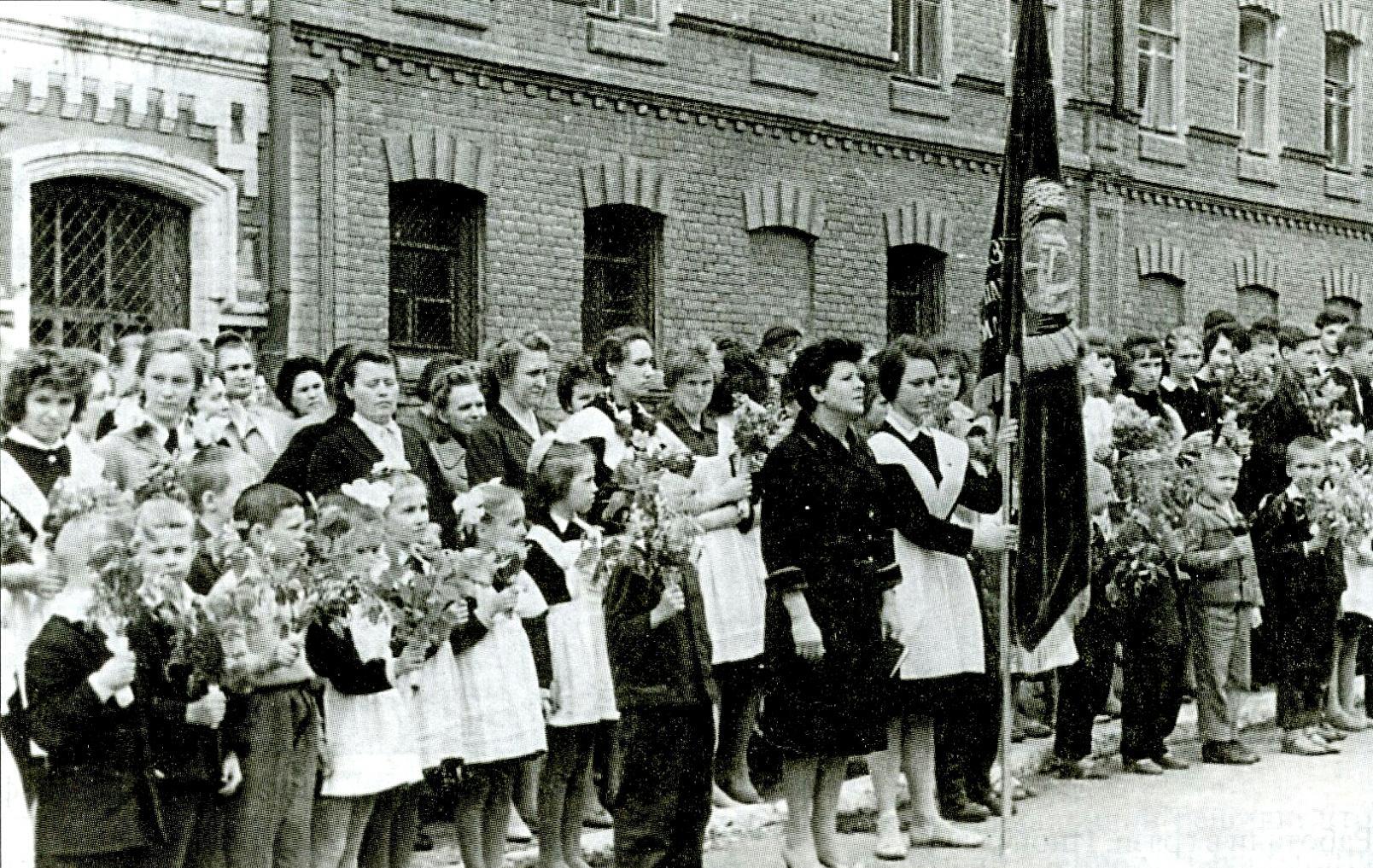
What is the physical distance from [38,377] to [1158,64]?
16.6m

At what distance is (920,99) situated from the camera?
17750 mm

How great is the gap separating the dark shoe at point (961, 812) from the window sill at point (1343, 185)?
16693 mm

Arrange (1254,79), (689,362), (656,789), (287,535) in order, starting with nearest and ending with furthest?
(287,535) < (656,789) < (689,362) < (1254,79)

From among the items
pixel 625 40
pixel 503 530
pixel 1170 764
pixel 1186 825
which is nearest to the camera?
pixel 503 530

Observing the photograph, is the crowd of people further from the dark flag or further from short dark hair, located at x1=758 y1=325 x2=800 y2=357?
the dark flag

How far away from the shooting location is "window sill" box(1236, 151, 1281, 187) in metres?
22.3

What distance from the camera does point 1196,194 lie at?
70.6ft

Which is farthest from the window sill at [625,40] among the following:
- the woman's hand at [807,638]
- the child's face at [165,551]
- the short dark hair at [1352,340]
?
the child's face at [165,551]

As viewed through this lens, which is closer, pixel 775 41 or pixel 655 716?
pixel 655 716

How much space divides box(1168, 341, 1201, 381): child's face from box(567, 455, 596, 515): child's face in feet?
18.0

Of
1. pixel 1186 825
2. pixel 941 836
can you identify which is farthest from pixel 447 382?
pixel 1186 825

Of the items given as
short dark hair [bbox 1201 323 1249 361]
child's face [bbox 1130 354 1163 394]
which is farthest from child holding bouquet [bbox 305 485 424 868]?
short dark hair [bbox 1201 323 1249 361]

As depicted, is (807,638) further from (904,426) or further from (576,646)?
(904,426)

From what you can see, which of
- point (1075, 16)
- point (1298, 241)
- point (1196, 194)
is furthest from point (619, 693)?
point (1298, 241)
